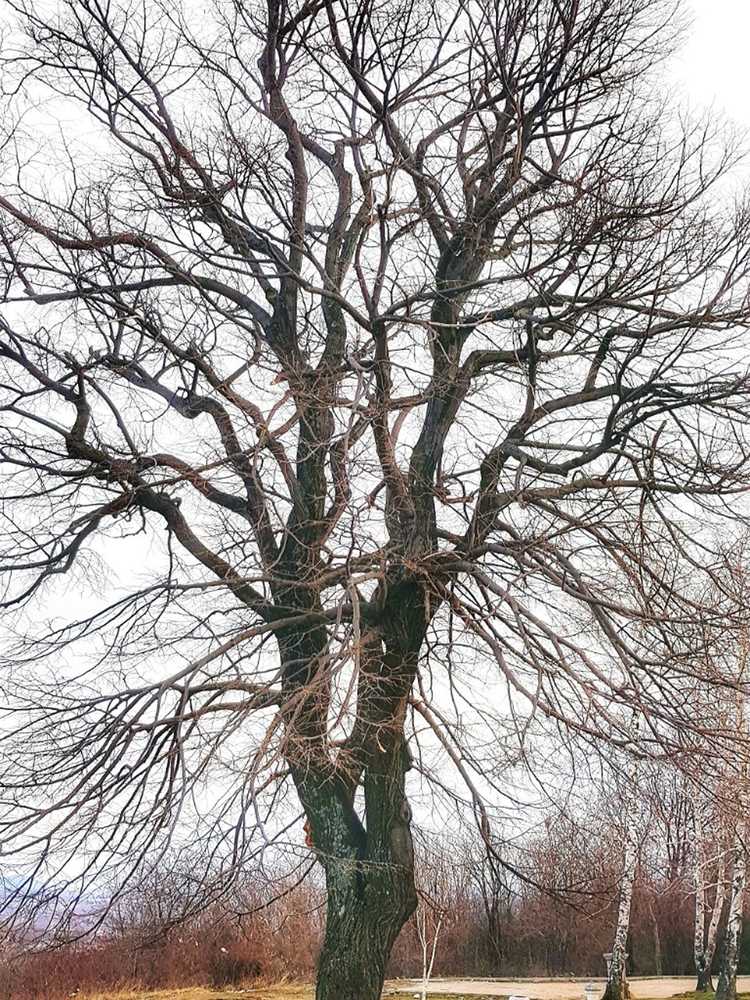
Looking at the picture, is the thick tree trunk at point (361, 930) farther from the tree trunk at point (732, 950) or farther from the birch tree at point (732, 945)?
the tree trunk at point (732, 950)

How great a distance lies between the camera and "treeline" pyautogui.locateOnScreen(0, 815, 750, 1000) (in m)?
9.06

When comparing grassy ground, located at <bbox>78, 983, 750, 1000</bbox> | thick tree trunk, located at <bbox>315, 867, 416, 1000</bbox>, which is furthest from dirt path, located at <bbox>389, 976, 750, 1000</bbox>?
thick tree trunk, located at <bbox>315, 867, 416, 1000</bbox>

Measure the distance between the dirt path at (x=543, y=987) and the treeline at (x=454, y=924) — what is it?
60cm

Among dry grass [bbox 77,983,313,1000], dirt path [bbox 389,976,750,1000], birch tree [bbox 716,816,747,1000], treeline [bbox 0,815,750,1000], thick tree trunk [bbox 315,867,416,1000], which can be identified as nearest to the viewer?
treeline [bbox 0,815,750,1000]

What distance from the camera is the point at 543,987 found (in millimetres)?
20781

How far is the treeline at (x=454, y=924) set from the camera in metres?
9.06

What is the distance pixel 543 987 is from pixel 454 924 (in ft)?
9.25

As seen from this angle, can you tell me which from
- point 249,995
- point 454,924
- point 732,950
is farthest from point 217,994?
point 732,950

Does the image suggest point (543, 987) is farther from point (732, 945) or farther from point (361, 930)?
point (361, 930)

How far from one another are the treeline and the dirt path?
1.98ft

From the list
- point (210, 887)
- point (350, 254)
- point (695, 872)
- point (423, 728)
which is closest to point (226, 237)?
point (350, 254)

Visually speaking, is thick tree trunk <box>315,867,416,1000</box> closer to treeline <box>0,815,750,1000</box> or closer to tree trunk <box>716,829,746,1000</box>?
treeline <box>0,815,750,1000</box>

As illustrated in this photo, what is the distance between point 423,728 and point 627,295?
428 centimetres

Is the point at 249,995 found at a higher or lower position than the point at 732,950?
lower
